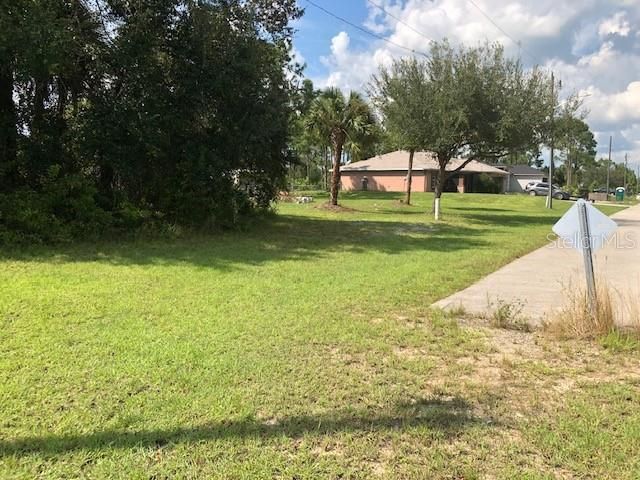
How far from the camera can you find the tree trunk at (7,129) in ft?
36.3

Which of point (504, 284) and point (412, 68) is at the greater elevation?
point (412, 68)

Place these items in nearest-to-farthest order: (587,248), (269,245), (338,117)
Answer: (587,248) < (269,245) < (338,117)

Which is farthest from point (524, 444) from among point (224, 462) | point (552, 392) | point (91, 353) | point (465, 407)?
point (91, 353)

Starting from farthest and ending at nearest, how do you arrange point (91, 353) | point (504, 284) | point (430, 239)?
point (430, 239), point (504, 284), point (91, 353)

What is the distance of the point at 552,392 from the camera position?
4027 mm

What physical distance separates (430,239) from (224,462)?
12057 mm

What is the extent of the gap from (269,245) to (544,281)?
5.96m

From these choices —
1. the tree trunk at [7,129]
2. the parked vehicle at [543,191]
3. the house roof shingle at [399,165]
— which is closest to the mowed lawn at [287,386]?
the tree trunk at [7,129]

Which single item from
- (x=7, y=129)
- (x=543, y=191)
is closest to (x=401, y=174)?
(x=543, y=191)

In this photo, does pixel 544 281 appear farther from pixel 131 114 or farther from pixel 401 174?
pixel 401 174

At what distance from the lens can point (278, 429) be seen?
3367 mm

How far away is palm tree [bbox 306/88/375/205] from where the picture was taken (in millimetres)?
25516

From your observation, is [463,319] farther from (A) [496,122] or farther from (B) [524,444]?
(A) [496,122]

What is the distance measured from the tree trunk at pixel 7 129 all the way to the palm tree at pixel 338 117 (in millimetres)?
15102
